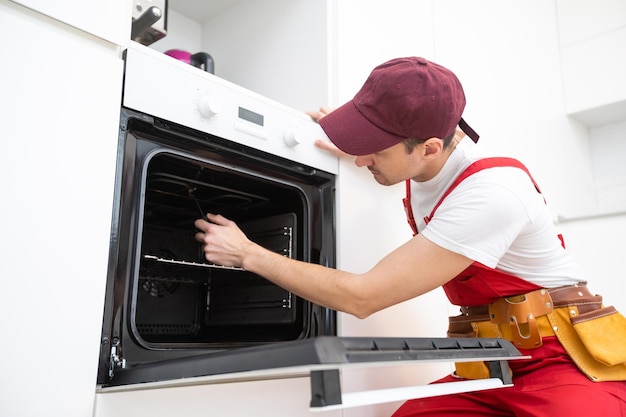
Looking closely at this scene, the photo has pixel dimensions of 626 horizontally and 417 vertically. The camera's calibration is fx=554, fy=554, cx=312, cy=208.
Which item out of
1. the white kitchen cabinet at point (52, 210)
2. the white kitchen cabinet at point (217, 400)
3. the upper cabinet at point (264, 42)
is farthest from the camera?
the upper cabinet at point (264, 42)

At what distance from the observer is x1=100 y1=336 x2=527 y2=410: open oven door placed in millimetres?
668

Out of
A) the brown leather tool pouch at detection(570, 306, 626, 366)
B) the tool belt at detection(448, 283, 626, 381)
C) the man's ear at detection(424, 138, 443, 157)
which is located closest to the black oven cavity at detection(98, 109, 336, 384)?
the man's ear at detection(424, 138, 443, 157)

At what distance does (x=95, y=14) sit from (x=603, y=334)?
3.85ft

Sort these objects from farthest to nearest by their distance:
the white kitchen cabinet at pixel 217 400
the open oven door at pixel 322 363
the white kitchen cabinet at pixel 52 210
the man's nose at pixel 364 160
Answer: the man's nose at pixel 364 160, the white kitchen cabinet at pixel 217 400, the white kitchen cabinet at pixel 52 210, the open oven door at pixel 322 363

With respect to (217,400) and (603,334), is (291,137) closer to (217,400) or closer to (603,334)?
(217,400)

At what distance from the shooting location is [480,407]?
49.0 inches

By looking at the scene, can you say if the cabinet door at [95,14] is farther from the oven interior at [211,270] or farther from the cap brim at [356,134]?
the cap brim at [356,134]

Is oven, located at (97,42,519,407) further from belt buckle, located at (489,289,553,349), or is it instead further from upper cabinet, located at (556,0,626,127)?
upper cabinet, located at (556,0,626,127)

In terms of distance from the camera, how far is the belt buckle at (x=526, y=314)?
46.7 inches

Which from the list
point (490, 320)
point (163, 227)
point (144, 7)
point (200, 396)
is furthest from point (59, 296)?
point (490, 320)

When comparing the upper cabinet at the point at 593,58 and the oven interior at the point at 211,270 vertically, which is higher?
the upper cabinet at the point at 593,58

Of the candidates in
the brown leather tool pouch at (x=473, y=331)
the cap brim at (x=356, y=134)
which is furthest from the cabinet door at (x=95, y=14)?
the brown leather tool pouch at (x=473, y=331)

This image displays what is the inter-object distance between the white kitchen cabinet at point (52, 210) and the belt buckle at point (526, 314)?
0.84 m

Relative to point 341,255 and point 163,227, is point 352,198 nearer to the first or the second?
point 341,255
